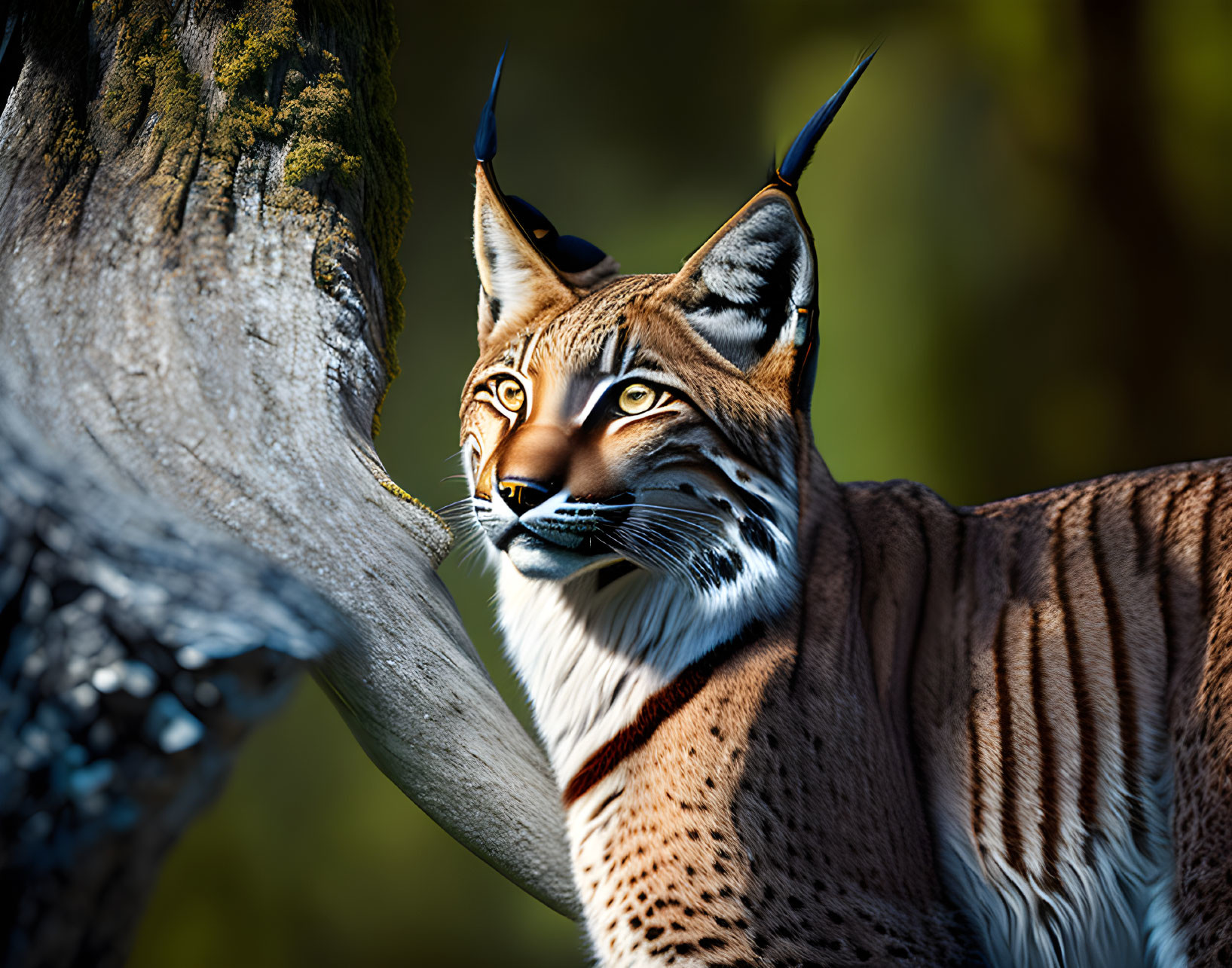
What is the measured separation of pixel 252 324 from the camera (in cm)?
162

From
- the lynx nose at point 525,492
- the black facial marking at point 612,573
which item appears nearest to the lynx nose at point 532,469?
the lynx nose at point 525,492

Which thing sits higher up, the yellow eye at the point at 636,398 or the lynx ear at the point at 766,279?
the lynx ear at the point at 766,279

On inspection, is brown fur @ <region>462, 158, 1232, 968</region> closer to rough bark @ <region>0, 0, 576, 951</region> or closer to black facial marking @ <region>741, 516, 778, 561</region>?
black facial marking @ <region>741, 516, 778, 561</region>

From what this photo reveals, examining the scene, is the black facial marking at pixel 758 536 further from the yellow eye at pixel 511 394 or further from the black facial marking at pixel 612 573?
the yellow eye at pixel 511 394

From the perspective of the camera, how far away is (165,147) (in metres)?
1.70

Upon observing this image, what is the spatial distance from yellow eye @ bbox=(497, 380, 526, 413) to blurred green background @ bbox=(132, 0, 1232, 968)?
1996mm

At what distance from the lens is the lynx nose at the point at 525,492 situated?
138 centimetres

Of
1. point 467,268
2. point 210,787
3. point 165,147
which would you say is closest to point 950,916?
point 210,787

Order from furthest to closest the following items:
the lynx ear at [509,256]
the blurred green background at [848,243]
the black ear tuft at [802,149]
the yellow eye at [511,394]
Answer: the blurred green background at [848,243] < the lynx ear at [509,256] < the yellow eye at [511,394] < the black ear tuft at [802,149]

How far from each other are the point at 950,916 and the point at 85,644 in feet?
4.44

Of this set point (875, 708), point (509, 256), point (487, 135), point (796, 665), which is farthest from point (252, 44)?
point (875, 708)

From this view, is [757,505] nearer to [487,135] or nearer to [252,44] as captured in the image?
[487,135]

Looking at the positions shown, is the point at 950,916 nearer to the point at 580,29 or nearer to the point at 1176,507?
the point at 1176,507

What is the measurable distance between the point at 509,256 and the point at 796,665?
3.00ft
